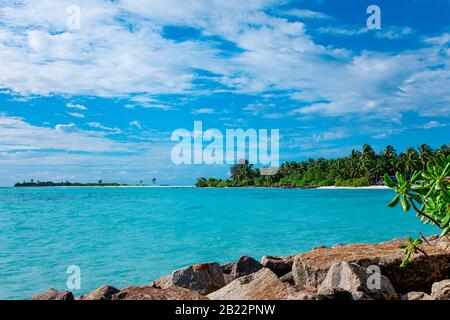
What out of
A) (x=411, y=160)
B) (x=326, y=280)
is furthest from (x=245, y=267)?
(x=411, y=160)

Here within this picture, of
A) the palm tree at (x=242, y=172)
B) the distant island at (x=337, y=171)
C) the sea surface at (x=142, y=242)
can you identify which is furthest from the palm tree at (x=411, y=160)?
the palm tree at (x=242, y=172)

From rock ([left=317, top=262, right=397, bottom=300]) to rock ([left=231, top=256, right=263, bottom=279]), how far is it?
269cm

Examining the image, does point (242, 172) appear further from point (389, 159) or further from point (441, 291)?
point (441, 291)

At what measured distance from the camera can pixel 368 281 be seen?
545 centimetres

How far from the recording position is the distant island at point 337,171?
76938mm

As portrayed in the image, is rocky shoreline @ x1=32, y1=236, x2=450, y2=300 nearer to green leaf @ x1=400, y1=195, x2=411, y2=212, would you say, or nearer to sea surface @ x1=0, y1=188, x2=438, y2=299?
green leaf @ x1=400, y1=195, x2=411, y2=212

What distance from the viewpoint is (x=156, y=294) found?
16.7 ft

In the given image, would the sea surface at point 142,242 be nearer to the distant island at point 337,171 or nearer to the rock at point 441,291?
the rock at point 441,291

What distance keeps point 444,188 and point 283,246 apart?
15.7m

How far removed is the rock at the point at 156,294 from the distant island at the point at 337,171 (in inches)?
2074

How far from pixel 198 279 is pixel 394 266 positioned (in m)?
3.04

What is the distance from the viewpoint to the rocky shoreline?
507cm

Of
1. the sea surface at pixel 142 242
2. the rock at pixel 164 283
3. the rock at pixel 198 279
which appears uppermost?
the rock at pixel 198 279
